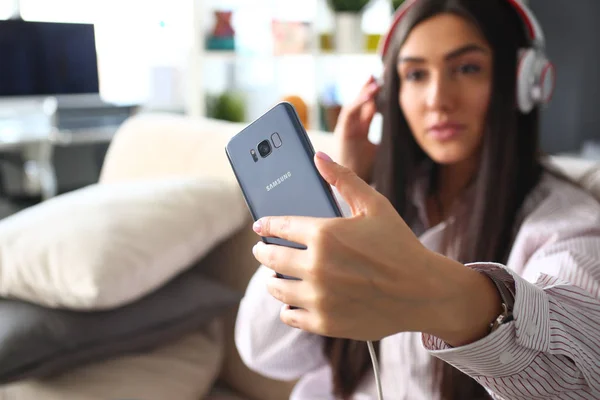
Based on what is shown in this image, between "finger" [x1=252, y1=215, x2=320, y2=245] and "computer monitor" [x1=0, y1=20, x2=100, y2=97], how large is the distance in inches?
15.0

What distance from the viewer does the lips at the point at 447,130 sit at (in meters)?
0.79

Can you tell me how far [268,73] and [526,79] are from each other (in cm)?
249

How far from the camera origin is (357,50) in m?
3.37

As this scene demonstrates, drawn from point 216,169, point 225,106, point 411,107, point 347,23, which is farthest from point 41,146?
point 411,107

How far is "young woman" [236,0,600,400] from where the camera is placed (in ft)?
1.24

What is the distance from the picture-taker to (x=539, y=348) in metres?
0.45

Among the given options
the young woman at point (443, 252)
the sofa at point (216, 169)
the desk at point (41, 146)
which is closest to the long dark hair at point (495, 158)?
the young woman at point (443, 252)

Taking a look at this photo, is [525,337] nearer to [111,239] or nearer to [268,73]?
[111,239]

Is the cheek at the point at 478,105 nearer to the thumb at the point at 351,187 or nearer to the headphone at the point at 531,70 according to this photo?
the headphone at the point at 531,70

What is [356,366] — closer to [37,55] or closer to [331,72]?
[37,55]

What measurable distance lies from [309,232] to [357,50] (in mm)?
3134

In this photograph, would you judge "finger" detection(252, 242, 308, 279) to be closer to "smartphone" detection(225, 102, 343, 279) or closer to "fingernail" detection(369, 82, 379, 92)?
"smartphone" detection(225, 102, 343, 279)

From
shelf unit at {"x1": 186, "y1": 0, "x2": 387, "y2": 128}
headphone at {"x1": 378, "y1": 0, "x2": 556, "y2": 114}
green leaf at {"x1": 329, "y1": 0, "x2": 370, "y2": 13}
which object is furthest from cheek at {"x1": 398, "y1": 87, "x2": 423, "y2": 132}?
green leaf at {"x1": 329, "y1": 0, "x2": 370, "y2": 13}

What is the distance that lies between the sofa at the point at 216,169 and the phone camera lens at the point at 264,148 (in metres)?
0.56
